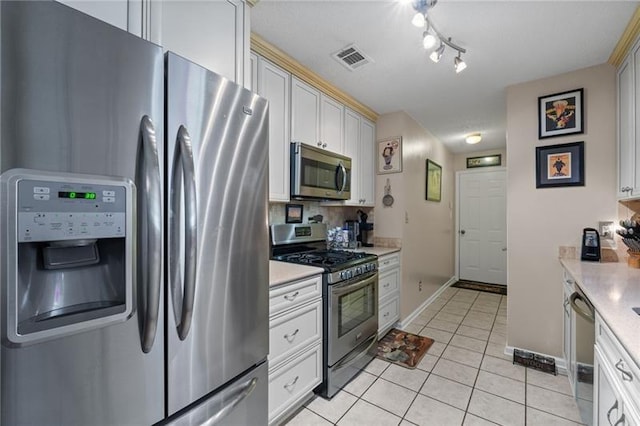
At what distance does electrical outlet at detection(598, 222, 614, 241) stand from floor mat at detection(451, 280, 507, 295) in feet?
8.22

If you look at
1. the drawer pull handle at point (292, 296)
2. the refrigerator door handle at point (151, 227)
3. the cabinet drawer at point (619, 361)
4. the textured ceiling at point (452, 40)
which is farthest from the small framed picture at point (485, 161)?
the refrigerator door handle at point (151, 227)

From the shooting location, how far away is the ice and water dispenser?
24.2 inches

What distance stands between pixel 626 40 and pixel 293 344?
2.98 metres

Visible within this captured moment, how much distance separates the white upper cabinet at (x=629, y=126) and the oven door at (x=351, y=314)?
1.89m

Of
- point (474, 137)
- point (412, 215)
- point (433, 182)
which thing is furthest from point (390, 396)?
point (474, 137)

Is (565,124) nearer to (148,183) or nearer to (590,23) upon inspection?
(590,23)

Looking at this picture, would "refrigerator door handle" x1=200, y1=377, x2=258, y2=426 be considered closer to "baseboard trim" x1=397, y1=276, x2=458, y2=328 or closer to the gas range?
the gas range

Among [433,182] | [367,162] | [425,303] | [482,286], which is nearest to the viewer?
[367,162]

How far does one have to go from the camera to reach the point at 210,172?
100cm

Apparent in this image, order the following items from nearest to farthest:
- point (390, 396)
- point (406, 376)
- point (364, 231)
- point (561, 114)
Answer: point (390, 396)
point (406, 376)
point (561, 114)
point (364, 231)

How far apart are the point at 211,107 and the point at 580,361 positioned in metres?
2.45

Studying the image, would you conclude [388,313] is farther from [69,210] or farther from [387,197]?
[69,210]

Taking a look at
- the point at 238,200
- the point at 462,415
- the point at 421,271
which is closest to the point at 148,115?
the point at 238,200

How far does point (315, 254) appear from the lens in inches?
98.5
